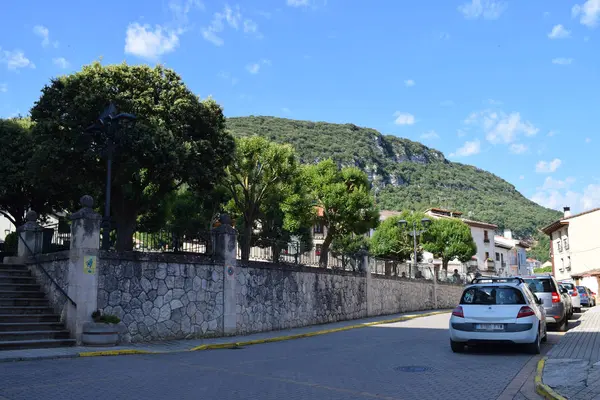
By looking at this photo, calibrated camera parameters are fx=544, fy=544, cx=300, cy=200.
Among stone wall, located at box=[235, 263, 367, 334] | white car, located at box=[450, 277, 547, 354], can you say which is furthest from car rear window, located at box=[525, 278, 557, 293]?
stone wall, located at box=[235, 263, 367, 334]

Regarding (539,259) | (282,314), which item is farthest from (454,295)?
(539,259)

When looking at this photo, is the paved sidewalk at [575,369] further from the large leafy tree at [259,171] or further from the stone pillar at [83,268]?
the large leafy tree at [259,171]

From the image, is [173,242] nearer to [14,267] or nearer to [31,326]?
[31,326]

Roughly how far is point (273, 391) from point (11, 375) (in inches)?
185

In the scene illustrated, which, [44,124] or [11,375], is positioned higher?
[44,124]

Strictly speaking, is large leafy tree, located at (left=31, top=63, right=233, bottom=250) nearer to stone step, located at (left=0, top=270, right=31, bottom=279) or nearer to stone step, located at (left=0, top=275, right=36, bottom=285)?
stone step, located at (left=0, top=270, right=31, bottom=279)

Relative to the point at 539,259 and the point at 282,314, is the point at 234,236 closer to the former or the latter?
the point at 282,314

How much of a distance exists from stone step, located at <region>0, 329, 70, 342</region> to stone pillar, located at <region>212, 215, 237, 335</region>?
5034 mm

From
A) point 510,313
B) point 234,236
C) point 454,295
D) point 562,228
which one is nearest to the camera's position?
point 510,313

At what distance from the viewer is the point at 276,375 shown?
31.9 ft

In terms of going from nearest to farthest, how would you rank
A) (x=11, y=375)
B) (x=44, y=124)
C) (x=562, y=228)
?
(x=11, y=375)
(x=44, y=124)
(x=562, y=228)

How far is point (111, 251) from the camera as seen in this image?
48.0 ft

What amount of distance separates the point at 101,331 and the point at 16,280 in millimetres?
4622

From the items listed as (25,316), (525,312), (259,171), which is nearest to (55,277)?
(25,316)
